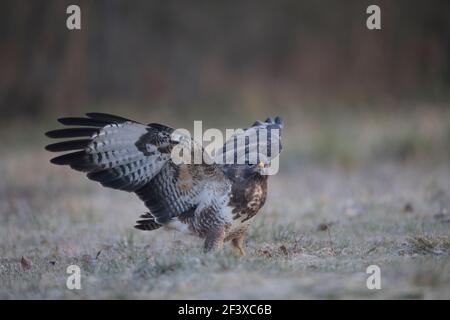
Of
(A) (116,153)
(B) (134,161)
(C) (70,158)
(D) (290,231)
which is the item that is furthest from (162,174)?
(D) (290,231)

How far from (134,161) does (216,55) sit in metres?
13.1

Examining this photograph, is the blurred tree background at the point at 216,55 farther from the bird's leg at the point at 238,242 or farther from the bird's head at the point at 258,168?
the bird's head at the point at 258,168

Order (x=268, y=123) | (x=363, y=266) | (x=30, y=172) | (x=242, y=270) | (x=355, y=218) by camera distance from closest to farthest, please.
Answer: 1. (x=242, y=270)
2. (x=363, y=266)
3. (x=268, y=123)
4. (x=355, y=218)
5. (x=30, y=172)

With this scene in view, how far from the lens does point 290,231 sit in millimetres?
6988

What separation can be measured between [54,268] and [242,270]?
70.3 inches

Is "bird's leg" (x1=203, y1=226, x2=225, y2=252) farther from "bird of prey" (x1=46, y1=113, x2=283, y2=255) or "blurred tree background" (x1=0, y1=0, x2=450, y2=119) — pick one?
"blurred tree background" (x1=0, y1=0, x2=450, y2=119)

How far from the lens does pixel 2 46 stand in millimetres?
17188

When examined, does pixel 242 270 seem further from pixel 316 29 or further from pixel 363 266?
pixel 316 29

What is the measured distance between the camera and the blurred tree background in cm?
1728

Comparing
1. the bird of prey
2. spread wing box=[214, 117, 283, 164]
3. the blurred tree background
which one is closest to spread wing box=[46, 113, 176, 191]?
the bird of prey

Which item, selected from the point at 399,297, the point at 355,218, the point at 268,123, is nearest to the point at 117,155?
the point at 268,123

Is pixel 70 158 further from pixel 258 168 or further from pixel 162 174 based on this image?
pixel 258 168

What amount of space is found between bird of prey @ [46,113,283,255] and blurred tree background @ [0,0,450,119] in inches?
396

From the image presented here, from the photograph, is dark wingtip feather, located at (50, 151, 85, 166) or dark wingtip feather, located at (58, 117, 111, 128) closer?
dark wingtip feather, located at (58, 117, 111, 128)
